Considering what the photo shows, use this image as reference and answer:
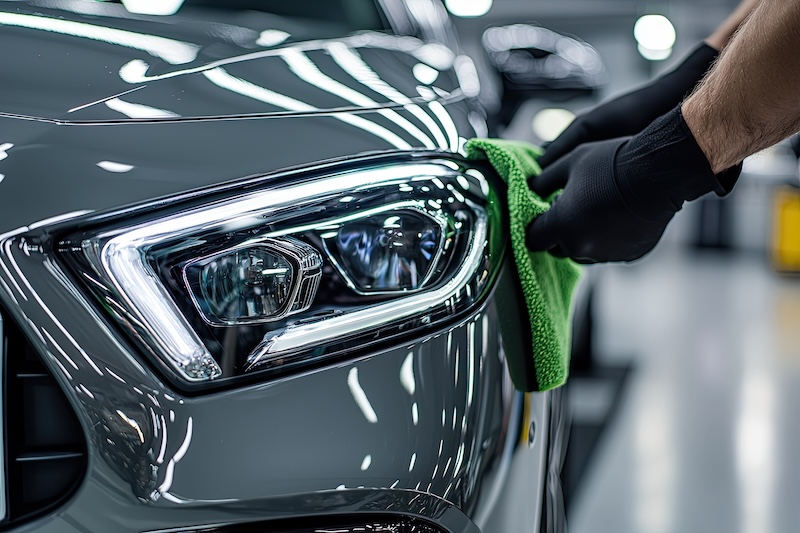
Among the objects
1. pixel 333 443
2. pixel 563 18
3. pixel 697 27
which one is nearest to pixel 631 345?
pixel 333 443

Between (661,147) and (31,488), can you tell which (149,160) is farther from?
(661,147)

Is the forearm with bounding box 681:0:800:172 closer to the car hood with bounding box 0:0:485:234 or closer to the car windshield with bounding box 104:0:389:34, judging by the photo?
the car hood with bounding box 0:0:485:234

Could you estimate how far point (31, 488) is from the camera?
0.65 m

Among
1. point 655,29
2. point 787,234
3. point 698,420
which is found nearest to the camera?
point 698,420

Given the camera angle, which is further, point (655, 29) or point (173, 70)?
point (655, 29)

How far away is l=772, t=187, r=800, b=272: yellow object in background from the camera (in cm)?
623

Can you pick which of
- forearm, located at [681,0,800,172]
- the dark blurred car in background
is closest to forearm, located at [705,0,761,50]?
forearm, located at [681,0,800,172]

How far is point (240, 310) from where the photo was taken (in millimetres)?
681

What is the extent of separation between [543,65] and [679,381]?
1.95 m

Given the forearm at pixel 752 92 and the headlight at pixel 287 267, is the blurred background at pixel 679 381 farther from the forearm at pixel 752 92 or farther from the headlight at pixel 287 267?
the headlight at pixel 287 267

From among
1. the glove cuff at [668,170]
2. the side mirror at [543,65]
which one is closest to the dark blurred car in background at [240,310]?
the glove cuff at [668,170]

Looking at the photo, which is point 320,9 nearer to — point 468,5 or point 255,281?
point 255,281

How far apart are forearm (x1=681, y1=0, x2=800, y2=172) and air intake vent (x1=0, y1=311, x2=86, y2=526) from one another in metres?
0.70

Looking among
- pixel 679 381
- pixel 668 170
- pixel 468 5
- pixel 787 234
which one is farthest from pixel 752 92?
pixel 468 5
